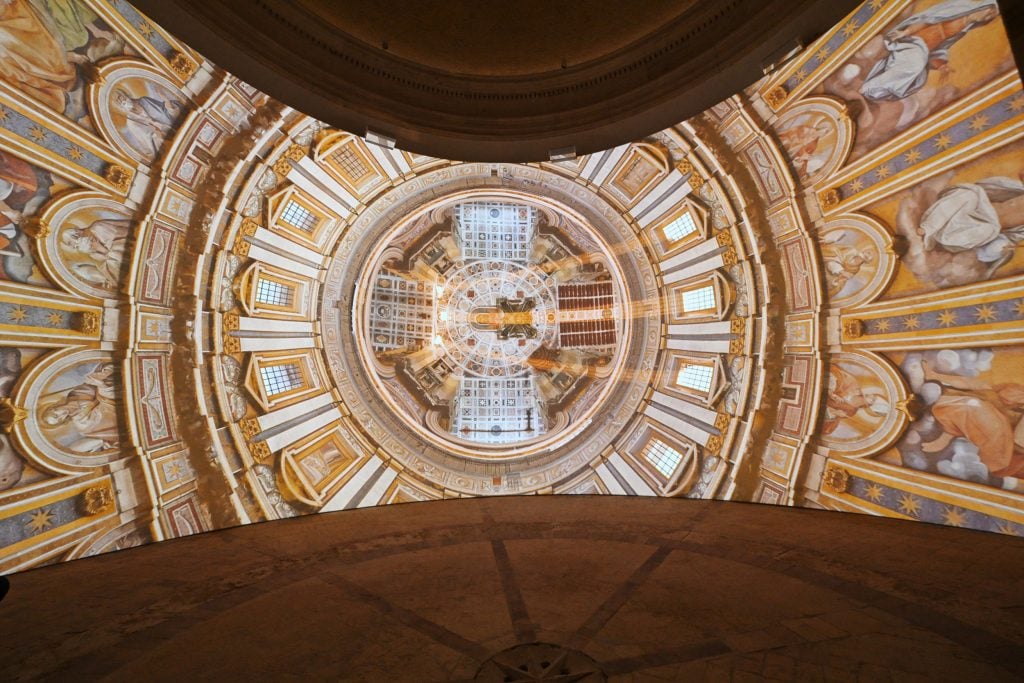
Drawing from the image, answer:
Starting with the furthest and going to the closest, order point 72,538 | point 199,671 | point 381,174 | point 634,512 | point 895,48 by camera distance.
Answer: point 381,174, point 72,538, point 895,48, point 634,512, point 199,671

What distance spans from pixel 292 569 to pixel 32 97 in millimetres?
9077

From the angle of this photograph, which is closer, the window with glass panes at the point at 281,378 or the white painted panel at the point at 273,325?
the white painted panel at the point at 273,325

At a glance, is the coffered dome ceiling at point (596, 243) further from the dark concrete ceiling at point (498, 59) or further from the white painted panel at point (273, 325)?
the dark concrete ceiling at point (498, 59)

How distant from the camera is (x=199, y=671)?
9.13ft

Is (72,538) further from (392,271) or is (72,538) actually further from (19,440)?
(392,271)

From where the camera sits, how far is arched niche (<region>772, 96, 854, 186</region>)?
9617 millimetres

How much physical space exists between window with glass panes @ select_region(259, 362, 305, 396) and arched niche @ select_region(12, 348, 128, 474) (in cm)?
390

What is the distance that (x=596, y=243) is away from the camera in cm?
1867

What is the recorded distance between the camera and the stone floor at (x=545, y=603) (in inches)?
109

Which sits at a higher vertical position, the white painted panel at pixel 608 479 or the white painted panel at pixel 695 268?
the white painted panel at pixel 695 268

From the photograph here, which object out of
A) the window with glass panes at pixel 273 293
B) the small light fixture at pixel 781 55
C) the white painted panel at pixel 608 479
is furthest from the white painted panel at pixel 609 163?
the window with glass panes at pixel 273 293

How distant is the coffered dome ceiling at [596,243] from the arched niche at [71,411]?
42 millimetres

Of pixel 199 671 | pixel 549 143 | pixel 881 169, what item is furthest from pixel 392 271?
pixel 199 671

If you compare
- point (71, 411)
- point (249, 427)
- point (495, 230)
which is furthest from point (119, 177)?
point (495, 230)
